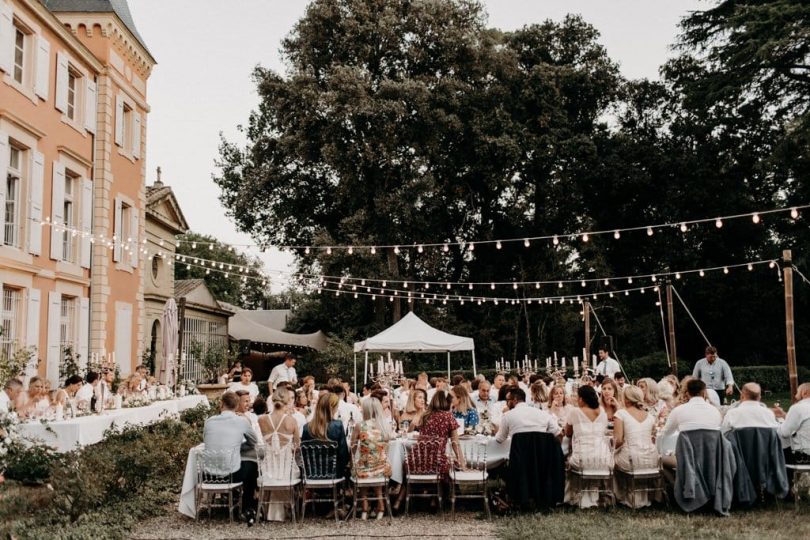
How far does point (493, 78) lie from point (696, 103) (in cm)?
691

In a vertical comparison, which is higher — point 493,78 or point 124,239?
point 493,78

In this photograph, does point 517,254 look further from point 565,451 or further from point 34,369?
point 565,451

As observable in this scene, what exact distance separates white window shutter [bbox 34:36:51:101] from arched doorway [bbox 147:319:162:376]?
7693mm

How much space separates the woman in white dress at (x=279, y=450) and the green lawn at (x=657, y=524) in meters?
2.06

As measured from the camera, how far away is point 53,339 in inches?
599

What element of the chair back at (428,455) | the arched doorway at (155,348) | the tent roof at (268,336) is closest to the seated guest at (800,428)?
the chair back at (428,455)

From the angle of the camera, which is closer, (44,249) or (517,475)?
(517,475)

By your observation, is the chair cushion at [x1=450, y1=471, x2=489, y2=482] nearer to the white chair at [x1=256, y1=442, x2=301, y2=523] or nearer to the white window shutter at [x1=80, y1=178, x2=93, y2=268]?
the white chair at [x1=256, y1=442, x2=301, y2=523]

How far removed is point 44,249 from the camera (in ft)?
49.5

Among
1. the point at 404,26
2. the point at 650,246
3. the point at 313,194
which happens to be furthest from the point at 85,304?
the point at 650,246

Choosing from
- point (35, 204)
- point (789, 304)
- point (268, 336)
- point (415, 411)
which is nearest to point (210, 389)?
point (35, 204)

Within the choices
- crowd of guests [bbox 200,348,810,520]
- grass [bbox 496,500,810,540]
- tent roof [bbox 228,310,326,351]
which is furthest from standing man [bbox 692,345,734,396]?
tent roof [bbox 228,310,326,351]

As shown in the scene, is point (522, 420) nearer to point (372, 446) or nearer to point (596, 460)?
point (596, 460)

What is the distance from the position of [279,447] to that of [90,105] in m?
12.2
